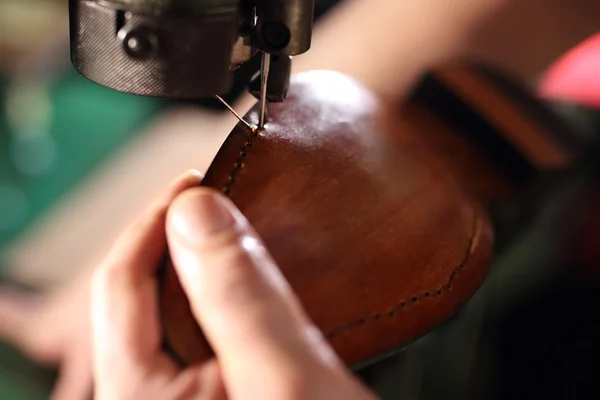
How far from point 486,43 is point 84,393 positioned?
0.46m

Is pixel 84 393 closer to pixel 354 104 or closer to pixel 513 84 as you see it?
pixel 354 104

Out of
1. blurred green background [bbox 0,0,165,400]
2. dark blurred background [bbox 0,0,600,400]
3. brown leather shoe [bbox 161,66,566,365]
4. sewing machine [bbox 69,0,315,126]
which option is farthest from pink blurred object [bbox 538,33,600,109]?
blurred green background [bbox 0,0,165,400]

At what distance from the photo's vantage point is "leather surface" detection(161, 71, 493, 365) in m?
0.32

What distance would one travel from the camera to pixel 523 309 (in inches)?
26.3

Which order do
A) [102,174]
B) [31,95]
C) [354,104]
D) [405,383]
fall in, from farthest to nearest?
[31,95]
[102,174]
[405,383]
[354,104]

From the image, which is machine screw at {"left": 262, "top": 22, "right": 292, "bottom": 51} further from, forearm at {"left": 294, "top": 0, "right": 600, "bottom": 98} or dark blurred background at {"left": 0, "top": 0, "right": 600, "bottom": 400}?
forearm at {"left": 294, "top": 0, "right": 600, "bottom": 98}

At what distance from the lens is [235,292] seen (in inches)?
11.4

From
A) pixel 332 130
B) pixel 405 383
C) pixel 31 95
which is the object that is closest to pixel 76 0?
pixel 332 130

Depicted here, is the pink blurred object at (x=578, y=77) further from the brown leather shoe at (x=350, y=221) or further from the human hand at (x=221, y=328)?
the human hand at (x=221, y=328)

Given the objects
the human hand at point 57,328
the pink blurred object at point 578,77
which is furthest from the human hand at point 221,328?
the pink blurred object at point 578,77

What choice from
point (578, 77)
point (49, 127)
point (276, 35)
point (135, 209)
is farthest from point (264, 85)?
point (49, 127)

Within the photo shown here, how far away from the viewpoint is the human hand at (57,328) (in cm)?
57

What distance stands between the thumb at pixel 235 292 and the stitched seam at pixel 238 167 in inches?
0.5

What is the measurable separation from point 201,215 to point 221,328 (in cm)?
5
